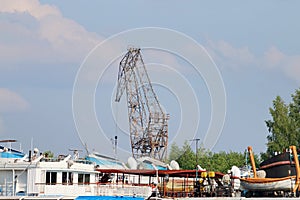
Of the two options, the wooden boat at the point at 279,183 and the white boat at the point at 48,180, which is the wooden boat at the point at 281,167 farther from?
the white boat at the point at 48,180

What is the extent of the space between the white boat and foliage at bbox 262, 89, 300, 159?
41609 mm

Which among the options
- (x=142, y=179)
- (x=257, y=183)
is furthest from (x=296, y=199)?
(x=142, y=179)

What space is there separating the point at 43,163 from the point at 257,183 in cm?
1736

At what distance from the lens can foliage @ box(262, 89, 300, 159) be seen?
91125 millimetres

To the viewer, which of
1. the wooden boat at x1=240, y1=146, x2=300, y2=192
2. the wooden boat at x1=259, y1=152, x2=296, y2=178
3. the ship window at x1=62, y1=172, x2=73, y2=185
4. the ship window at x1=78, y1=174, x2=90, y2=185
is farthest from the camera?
the ship window at x1=78, y1=174, x2=90, y2=185

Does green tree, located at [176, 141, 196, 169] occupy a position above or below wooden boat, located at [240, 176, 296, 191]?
above

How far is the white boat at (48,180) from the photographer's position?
51.2 meters

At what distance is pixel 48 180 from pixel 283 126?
48.7 meters

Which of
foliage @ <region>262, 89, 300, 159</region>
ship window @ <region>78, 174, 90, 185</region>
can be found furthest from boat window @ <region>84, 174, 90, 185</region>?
foliage @ <region>262, 89, 300, 159</region>

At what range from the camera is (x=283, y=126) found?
92312 mm

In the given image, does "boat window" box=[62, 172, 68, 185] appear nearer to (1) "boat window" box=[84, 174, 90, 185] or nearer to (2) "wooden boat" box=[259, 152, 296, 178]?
(1) "boat window" box=[84, 174, 90, 185]

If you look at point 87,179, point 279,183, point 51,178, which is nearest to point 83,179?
point 87,179

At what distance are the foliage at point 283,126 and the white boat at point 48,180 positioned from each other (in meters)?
41.6

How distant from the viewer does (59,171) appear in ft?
171
